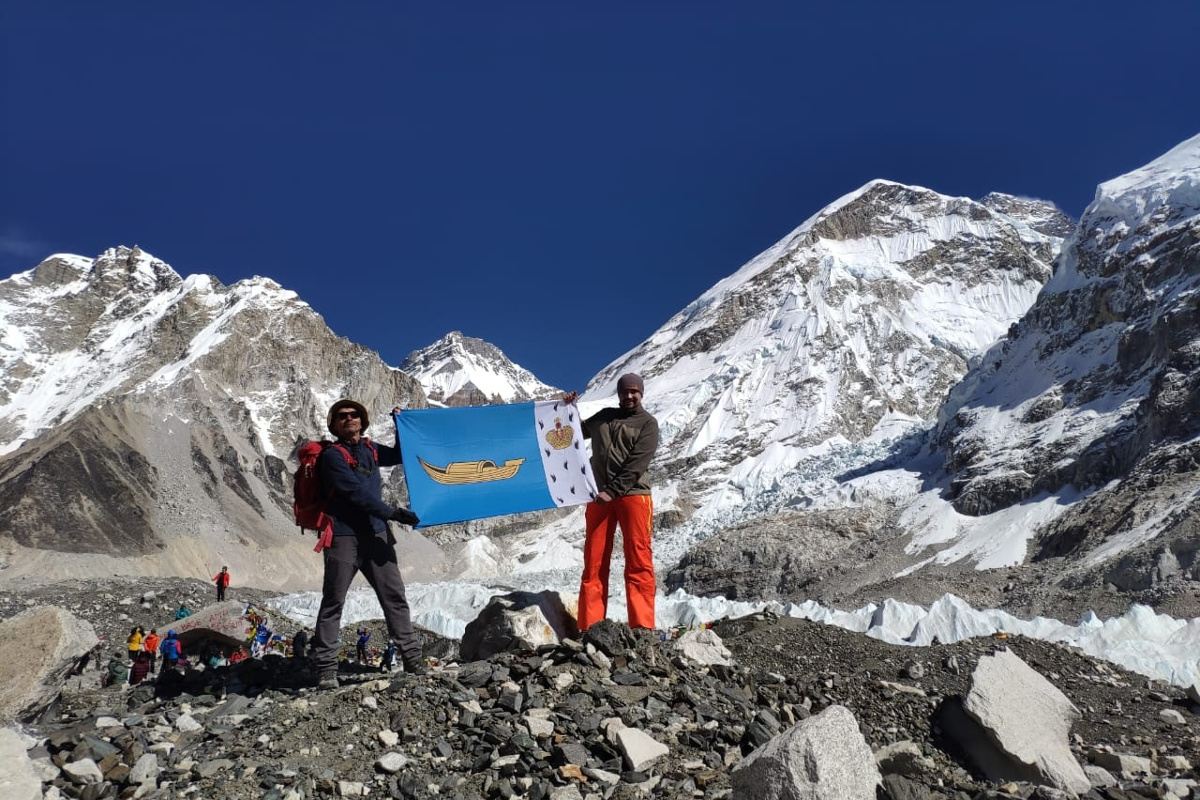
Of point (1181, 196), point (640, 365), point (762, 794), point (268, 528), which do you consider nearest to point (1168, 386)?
point (1181, 196)

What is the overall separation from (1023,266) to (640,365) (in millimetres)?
84263

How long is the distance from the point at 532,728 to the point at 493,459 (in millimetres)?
3837

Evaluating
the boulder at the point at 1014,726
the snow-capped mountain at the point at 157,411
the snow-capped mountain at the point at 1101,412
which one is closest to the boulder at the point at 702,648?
the boulder at the point at 1014,726

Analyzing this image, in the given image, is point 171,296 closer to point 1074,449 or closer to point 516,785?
point 1074,449

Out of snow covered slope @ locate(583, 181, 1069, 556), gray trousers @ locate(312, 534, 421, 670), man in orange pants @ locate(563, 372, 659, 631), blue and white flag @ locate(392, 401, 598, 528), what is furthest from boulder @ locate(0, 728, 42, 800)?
snow covered slope @ locate(583, 181, 1069, 556)

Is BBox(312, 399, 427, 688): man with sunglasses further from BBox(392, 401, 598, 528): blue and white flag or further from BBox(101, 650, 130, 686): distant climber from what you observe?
BBox(101, 650, 130, 686): distant climber

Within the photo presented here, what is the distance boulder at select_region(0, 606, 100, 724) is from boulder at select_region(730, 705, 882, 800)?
224 inches

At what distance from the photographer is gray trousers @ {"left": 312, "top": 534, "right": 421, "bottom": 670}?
625 centimetres

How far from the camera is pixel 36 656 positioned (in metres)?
6.62

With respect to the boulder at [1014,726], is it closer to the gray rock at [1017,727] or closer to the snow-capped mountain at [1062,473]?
the gray rock at [1017,727]

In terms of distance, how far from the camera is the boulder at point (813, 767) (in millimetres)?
4188

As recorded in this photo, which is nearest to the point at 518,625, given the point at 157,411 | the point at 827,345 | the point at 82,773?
the point at 82,773

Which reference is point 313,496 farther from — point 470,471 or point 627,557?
point 627,557

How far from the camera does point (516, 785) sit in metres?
4.63
